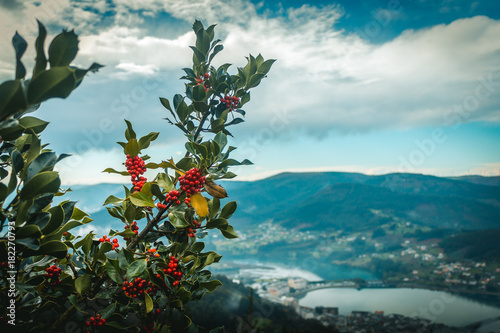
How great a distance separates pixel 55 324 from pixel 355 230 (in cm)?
10166

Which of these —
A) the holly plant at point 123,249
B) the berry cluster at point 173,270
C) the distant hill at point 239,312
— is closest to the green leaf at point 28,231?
the holly plant at point 123,249

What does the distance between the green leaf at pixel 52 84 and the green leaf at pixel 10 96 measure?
0.05ft

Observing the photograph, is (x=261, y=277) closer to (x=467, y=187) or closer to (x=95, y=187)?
(x=95, y=187)

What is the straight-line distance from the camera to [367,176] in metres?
133

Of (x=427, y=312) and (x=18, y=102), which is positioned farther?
(x=427, y=312)

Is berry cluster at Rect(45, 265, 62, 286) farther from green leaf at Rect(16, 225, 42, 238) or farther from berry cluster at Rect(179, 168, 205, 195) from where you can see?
berry cluster at Rect(179, 168, 205, 195)

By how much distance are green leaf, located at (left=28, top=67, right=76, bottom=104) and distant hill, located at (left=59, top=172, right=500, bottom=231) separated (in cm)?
8142

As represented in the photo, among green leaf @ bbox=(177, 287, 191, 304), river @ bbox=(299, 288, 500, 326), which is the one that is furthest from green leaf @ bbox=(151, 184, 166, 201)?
river @ bbox=(299, 288, 500, 326)

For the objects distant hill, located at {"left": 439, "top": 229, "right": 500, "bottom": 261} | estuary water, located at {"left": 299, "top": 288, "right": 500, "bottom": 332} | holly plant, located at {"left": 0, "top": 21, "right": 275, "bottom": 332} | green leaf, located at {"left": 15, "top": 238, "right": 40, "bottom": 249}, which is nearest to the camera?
green leaf, located at {"left": 15, "top": 238, "right": 40, "bottom": 249}

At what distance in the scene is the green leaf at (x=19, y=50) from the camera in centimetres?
70

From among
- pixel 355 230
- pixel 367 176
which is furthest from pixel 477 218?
Answer: pixel 367 176

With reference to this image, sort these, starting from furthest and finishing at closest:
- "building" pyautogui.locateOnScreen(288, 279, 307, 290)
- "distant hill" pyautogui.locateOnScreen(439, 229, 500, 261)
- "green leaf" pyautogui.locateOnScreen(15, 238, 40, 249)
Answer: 1. "distant hill" pyautogui.locateOnScreen(439, 229, 500, 261)
2. "building" pyautogui.locateOnScreen(288, 279, 307, 290)
3. "green leaf" pyautogui.locateOnScreen(15, 238, 40, 249)

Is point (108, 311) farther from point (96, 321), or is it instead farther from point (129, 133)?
point (129, 133)

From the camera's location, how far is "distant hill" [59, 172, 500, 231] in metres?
90.4
